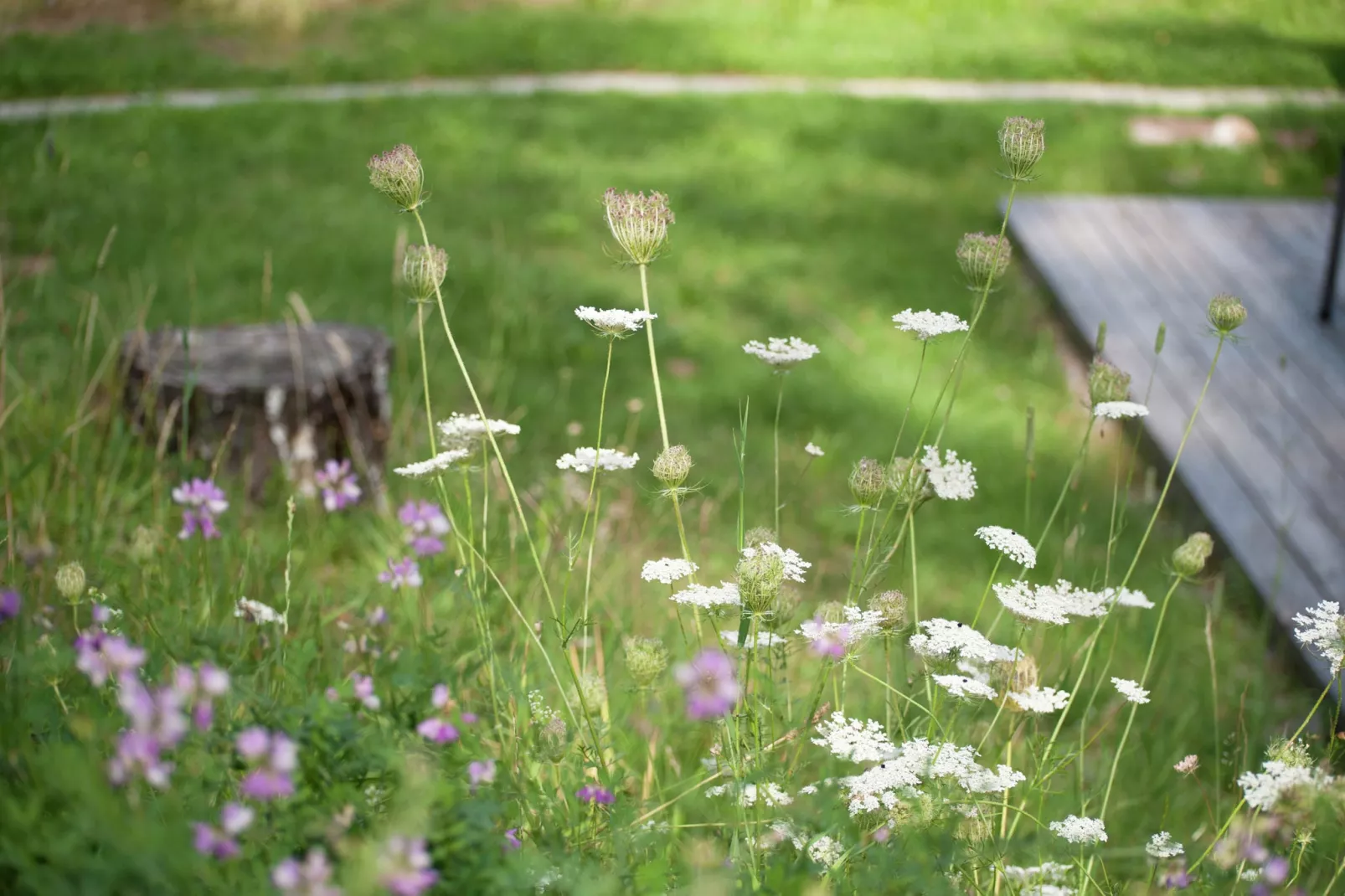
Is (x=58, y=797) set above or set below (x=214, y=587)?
above

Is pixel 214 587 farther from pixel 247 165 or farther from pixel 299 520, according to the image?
pixel 247 165

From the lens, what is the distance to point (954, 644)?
1.48 meters

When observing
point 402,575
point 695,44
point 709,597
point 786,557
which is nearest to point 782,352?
point 786,557

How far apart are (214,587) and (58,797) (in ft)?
4.30

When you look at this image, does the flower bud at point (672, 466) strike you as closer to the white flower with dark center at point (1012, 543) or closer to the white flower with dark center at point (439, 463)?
the white flower with dark center at point (439, 463)

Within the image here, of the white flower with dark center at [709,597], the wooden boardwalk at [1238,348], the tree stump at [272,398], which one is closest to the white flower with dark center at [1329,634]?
the white flower with dark center at [709,597]

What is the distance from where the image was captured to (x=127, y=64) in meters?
8.10

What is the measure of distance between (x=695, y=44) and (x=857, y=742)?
8.58 meters

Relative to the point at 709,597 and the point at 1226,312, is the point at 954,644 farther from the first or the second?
the point at 1226,312

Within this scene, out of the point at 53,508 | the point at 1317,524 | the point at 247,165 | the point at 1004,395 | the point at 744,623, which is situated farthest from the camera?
the point at 247,165

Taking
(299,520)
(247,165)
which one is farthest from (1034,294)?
(247,165)

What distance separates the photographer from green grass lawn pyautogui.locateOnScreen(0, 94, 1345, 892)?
9.82 feet

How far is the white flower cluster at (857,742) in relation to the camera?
1.40 m

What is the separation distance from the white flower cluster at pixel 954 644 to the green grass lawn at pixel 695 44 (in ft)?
24.8
